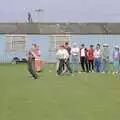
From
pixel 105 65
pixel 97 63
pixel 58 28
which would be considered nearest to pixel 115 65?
pixel 105 65

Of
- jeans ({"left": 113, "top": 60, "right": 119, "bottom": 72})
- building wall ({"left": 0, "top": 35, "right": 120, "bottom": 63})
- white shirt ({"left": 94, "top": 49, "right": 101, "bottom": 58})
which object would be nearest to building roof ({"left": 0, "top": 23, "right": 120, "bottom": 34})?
building wall ({"left": 0, "top": 35, "right": 120, "bottom": 63})

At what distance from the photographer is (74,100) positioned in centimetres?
1565

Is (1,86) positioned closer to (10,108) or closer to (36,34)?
(10,108)

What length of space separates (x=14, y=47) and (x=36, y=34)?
264 cm

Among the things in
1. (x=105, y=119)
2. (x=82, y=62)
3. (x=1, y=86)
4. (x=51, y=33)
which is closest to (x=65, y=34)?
(x=51, y=33)

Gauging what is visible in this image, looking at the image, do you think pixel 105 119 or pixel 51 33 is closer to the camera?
pixel 105 119

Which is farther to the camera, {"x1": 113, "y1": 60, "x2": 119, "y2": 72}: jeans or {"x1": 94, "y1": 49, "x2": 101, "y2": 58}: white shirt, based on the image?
{"x1": 94, "y1": 49, "x2": 101, "y2": 58}: white shirt

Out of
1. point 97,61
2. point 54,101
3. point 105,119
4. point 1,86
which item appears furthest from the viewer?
point 97,61

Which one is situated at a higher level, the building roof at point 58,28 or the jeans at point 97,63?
the building roof at point 58,28

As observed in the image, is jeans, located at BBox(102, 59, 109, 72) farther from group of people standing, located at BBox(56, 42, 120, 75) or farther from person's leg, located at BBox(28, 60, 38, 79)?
person's leg, located at BBox(28, 60, 38, 79)

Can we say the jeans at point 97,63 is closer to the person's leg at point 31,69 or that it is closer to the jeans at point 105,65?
the jeans at point 105,65

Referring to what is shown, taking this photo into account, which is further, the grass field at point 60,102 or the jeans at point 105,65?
the jeans at point 105,65

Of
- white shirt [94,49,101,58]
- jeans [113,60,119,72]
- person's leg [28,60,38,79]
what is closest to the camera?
person's leg [28,60,38,79]

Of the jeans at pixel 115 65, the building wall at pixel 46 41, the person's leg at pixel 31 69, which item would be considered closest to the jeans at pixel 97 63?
the jeans at pixel 115 65
